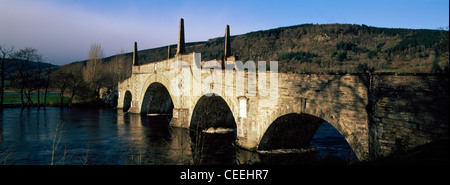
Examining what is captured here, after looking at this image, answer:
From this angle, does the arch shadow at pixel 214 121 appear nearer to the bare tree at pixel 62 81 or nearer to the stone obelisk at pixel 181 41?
the stone obelisk at pixel 181 41

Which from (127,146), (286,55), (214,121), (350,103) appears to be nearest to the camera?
(350,103)

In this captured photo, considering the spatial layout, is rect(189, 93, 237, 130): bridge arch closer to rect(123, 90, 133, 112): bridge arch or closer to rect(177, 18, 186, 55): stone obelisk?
rect(177, 18, 186, 55): stone obelisk

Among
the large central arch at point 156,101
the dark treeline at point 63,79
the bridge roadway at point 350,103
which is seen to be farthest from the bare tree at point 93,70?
the bridge roadway at point 350,103

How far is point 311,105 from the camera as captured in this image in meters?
8.23

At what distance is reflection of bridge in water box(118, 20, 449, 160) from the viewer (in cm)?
533

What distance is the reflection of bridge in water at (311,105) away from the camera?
17.5 ft

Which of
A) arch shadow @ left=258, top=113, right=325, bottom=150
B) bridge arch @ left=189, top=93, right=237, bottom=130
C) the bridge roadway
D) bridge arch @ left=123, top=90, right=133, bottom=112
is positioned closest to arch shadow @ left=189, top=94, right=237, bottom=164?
bridge arch @ left=189, top=93, right=237, bottom=130

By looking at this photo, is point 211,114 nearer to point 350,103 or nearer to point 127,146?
point 127,146

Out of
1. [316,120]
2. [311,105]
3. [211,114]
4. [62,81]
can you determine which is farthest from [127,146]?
[62,81]

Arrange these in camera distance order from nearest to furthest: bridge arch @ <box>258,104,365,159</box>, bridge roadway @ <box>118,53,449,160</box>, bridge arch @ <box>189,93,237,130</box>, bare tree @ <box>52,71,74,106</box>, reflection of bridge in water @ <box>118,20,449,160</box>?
bridge roadway @ <box>118,53,449,160</box> < reflection of bridge in water @ <box>118,20,449,160</box> < bridge arch @ <box>258,104,365,159</box> < bridge arch @ <box>189,93,237,130</box> < bare tree @ <box>52,71,74,106</box>

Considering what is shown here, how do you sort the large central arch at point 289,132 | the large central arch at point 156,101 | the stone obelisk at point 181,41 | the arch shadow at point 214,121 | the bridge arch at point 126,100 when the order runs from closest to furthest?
the large central arch at point 289,132 < the arch shadow at point 214,121 < the stone obelisk at point 181,41 < the large central arch at point 156,101 < the bridge arch at point 126,100
